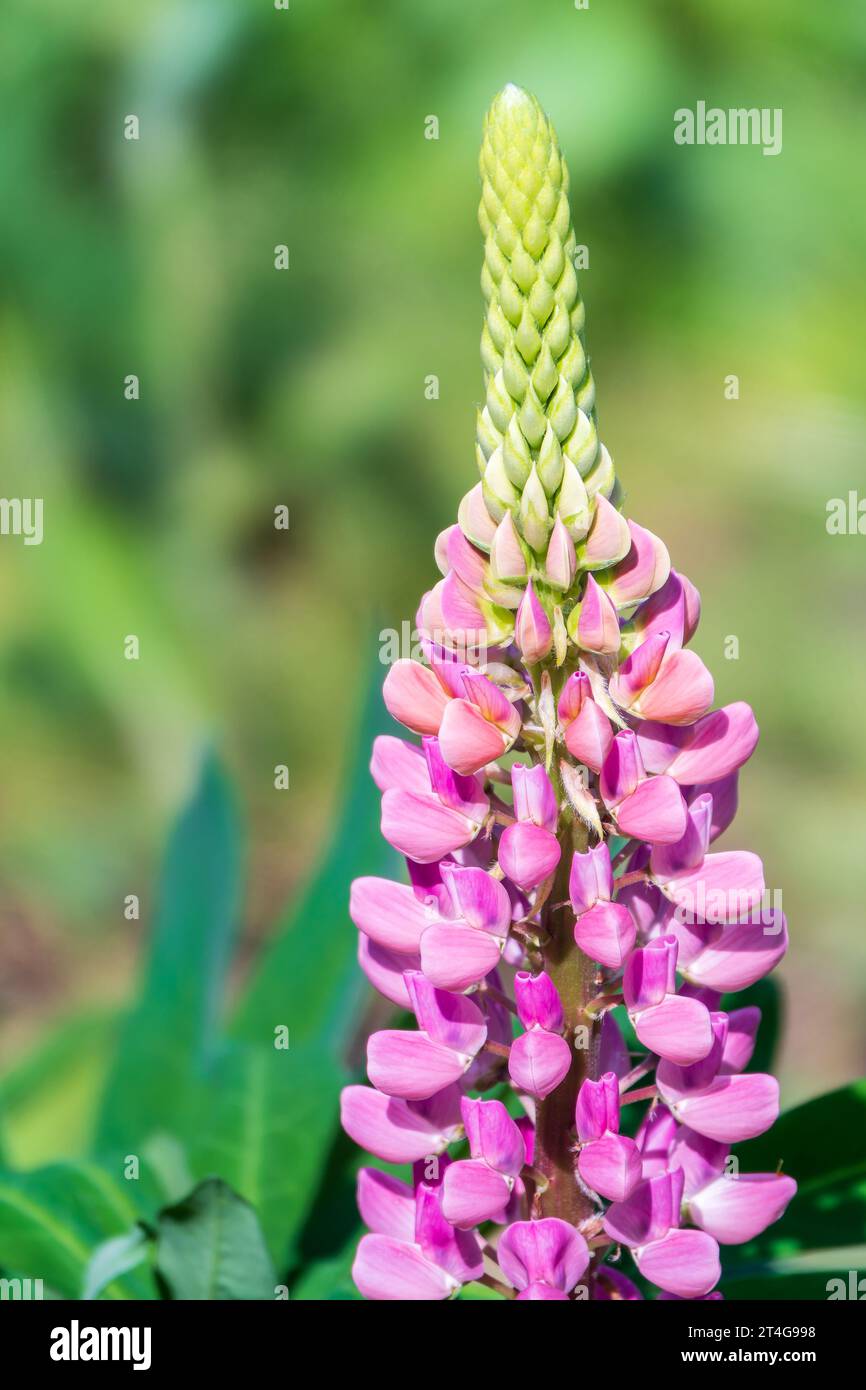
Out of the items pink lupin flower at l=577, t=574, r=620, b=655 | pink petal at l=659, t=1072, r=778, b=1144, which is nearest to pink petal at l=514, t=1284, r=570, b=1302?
pink petal at l=659, t=1072, r=778, b=1144

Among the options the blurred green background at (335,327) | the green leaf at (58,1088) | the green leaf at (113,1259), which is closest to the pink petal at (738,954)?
the green leaf at (113,1259)

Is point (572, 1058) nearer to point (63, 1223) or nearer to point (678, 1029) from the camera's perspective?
point (678, 1029)

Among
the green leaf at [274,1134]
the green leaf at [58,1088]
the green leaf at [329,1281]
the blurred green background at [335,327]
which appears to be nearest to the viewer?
the green leaf at [329,1281]

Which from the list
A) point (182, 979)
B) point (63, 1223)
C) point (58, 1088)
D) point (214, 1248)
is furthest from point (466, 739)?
point (58, 1088)

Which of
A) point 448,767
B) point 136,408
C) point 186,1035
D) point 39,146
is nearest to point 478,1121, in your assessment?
point 448,767

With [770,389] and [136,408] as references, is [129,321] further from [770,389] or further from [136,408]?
[770,389]

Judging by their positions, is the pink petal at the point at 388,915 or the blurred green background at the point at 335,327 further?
the blurred green background at the point at 335,327

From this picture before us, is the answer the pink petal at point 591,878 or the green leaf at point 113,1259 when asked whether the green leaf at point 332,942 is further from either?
the pink petal at point 591,878
